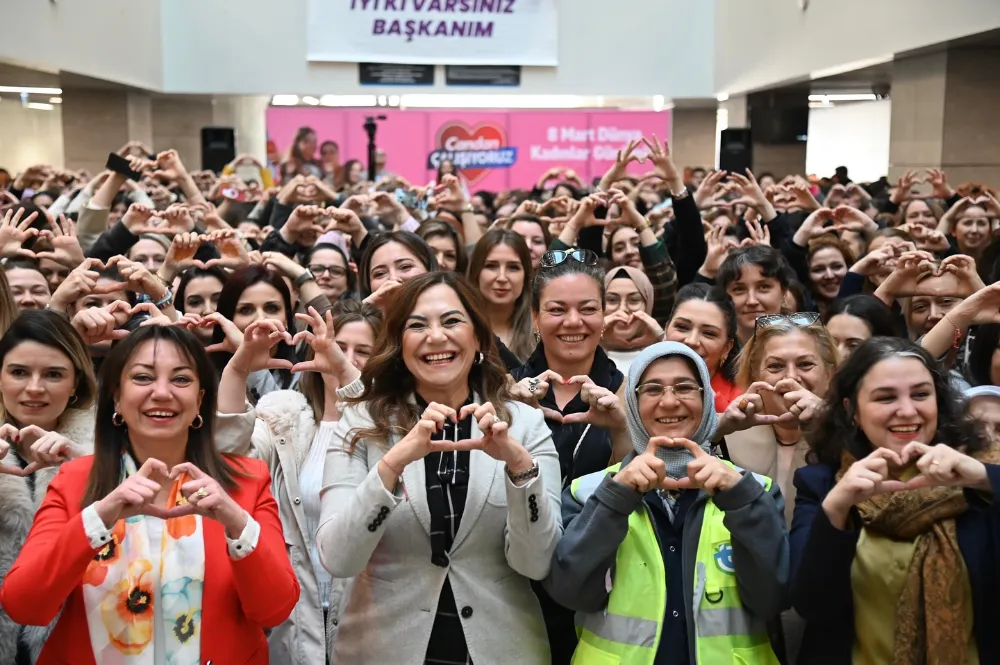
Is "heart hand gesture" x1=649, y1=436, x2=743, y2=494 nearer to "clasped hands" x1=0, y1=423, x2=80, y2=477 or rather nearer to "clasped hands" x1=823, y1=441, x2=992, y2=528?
"clasped hands" x1=823, y1=441, x2=992, y2=528

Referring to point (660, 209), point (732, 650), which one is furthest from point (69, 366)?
point (660, 209)

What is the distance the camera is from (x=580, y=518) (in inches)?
99.5

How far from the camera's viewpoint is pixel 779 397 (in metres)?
2.96

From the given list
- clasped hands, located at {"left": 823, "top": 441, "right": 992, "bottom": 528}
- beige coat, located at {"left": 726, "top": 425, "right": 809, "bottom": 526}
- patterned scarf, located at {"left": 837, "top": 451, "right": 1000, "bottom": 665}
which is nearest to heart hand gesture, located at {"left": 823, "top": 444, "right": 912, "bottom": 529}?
clasped hands, located at {"left": 823, "top": 441, "right": 992, "bottom": 528}

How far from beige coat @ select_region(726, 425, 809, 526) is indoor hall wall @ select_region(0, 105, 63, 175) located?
1172cm

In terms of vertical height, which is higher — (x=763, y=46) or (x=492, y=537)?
(x=763, y=46)

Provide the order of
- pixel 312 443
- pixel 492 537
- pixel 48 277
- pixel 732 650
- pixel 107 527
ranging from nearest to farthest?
pixel 107 527, pixel 732 650, pixel 492 537, pixel 312 443, pixel 48 277

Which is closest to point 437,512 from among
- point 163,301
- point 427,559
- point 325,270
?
point 427,559

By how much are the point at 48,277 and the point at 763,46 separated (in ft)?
37.3

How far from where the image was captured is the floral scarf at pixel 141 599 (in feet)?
7.87

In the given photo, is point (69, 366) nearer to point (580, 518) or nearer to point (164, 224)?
point (580, 518)

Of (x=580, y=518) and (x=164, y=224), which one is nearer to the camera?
(x=580, y=518)

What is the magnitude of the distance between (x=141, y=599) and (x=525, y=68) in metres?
14.7

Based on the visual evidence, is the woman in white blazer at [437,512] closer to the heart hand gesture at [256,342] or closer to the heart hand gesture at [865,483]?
the heart hand gesture at [256,342]
